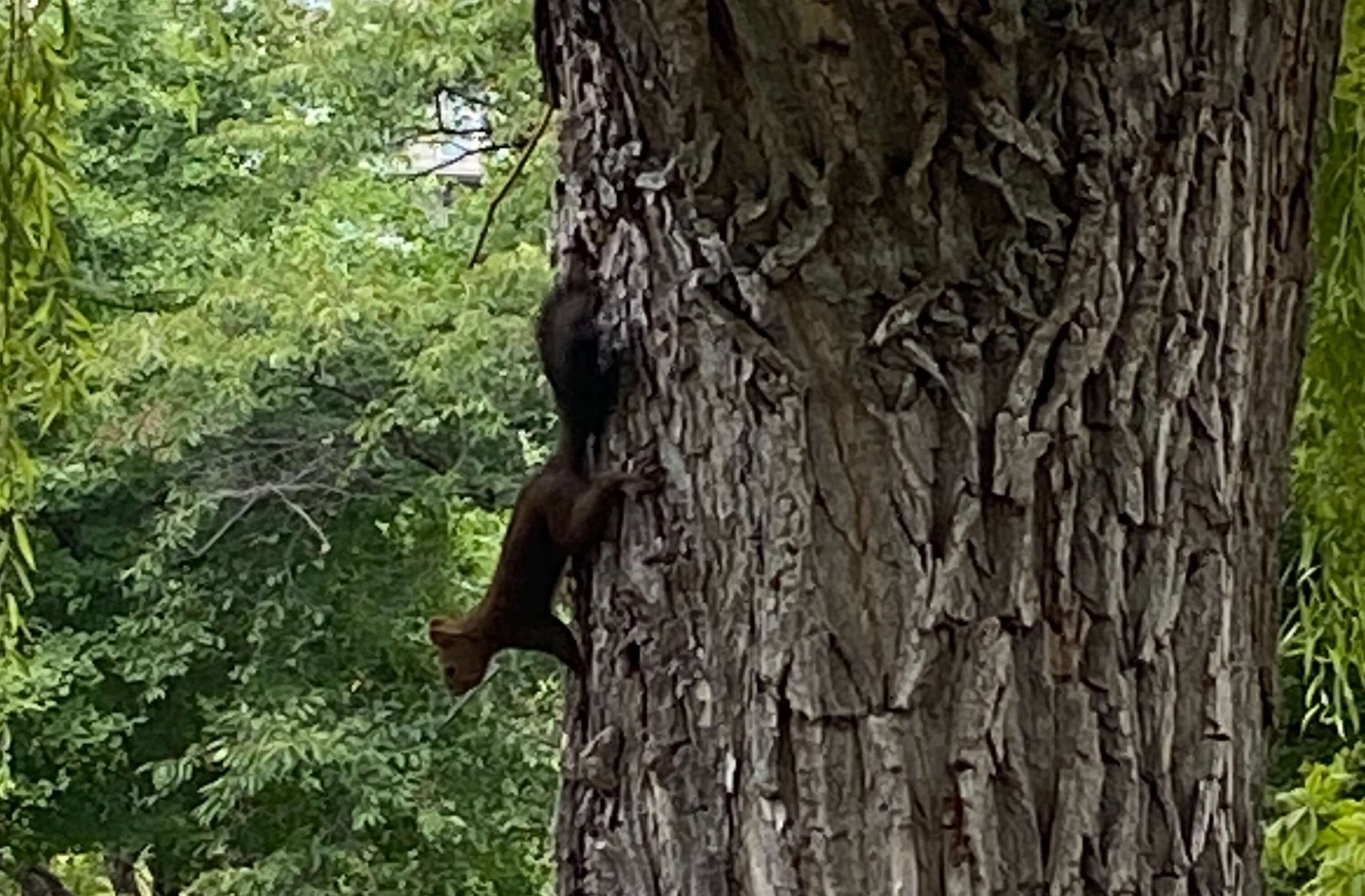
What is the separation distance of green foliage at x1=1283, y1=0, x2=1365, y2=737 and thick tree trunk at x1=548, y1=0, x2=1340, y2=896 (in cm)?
32

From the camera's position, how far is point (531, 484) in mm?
1075

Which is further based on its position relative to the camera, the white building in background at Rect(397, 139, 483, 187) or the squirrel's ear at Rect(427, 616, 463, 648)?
the white building in background at Rect(397, 139, 483, 187)

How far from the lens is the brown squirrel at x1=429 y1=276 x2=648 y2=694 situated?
0.99m

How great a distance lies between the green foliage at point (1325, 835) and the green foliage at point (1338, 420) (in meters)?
0.09

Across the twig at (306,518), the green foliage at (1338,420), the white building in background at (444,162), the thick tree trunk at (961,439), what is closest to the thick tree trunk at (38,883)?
the twig at (306,518)

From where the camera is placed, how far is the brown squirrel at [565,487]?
99cm

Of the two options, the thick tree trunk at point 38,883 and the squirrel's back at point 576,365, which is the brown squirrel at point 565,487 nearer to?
the squirrel's back at point 576,365

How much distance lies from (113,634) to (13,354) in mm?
3119

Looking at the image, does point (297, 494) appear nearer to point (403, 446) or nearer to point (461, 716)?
point (403, 446)

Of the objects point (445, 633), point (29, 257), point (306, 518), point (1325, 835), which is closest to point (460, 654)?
point (445, 633)

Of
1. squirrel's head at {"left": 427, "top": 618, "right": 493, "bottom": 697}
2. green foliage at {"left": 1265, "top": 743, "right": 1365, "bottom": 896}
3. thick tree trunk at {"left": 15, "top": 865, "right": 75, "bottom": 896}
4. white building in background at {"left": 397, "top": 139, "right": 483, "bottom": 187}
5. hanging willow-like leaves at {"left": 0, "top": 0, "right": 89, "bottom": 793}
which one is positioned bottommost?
thick tree trunk at {"left": 15, "top": 865, "right": 75, "bottom": 896}

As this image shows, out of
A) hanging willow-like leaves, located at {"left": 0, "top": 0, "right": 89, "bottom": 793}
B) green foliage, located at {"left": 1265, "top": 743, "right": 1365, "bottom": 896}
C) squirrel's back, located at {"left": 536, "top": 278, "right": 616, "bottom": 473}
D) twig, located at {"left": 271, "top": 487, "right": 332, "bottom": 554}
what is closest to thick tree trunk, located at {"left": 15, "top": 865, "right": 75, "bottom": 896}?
twig, located at {"left": 271, "top": 487, "right": 332, "bottom": 554}

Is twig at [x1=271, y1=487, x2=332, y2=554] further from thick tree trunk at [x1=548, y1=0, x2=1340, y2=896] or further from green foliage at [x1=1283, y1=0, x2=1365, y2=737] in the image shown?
thick tree trunk at [x1=548, y1=0, x2=1340, y2=896]

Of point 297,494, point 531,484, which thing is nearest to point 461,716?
point 297,494
